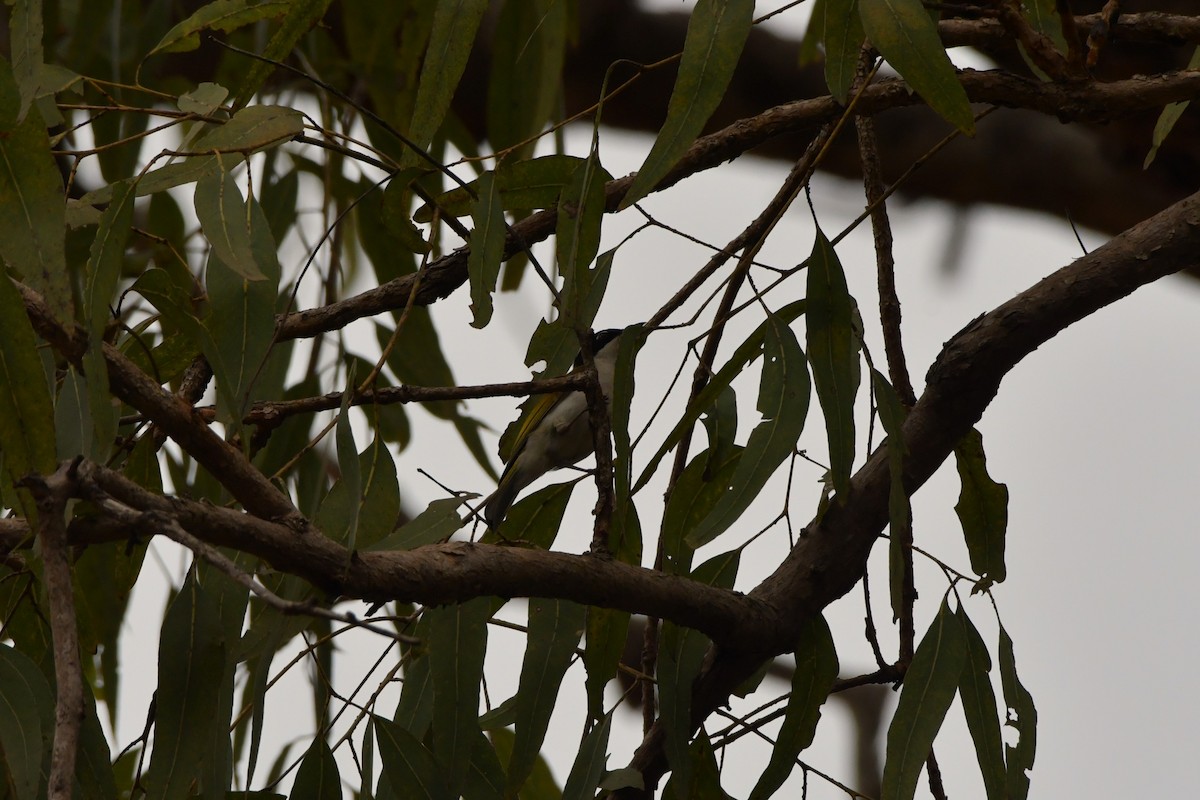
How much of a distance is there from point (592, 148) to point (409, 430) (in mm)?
1385

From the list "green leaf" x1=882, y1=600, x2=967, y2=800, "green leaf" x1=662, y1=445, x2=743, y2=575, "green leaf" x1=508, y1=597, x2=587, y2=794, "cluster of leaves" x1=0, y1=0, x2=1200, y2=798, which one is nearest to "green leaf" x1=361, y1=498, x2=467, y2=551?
"cluster of leaves" x1=0, y1=0, x2=1200, y2=798

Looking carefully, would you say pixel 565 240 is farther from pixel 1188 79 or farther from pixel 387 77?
pixel 387 77

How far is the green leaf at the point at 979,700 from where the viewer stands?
1248 millimetres

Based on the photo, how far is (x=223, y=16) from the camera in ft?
4.05

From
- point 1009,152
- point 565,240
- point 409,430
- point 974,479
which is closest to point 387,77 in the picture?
point 409,430

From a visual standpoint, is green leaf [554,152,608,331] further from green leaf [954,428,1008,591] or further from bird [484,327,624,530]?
bird [484,327,624,530]

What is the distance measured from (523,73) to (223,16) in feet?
2.01

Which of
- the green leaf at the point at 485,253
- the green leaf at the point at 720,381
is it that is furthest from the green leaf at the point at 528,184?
the green leaf at the point at 720,381

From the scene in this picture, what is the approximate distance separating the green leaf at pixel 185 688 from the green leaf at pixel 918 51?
2.30 feet

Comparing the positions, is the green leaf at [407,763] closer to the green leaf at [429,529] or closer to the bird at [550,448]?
the green leaf at [429,529]

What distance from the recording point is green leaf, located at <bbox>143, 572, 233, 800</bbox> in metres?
1.08

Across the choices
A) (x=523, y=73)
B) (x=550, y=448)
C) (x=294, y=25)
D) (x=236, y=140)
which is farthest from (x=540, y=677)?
(x=523, y=73)

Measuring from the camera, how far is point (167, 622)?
3.55ft

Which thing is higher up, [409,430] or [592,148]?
[409,430]
